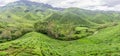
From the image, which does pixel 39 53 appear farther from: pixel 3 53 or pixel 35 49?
pixel 3 53

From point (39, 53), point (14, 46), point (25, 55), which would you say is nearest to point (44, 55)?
point (39, 53)

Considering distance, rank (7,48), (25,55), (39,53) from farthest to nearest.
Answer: (7,48), (39,53), (25,55)

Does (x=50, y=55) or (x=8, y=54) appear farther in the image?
(x=50, y=55)

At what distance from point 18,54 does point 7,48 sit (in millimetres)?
25773

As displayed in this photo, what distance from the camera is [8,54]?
171250 mm

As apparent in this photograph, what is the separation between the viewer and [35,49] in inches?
7392

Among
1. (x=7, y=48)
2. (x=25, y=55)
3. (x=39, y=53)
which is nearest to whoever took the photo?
(x=25, y=55)

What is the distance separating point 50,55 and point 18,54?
29293 millimetres

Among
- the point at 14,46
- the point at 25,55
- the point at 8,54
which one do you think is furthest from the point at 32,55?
the point at 14,46

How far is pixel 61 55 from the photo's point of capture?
646 ft

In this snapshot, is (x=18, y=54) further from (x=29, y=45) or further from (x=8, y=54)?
(x=29, y=45)

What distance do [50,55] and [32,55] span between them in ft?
65.8

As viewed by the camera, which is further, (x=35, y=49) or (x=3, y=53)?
(x=35, y=49)

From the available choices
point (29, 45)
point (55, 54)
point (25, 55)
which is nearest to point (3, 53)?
point (25, 55)
